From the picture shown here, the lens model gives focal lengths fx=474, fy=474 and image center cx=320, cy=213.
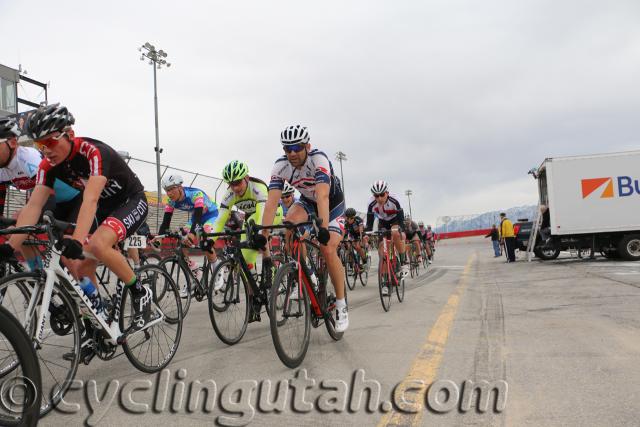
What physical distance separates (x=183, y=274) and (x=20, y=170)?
7.97ft

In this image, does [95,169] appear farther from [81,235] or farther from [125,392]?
[125,392]

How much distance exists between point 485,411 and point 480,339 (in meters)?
1.85

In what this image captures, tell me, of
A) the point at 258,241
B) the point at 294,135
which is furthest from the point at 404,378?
the point at 294,135

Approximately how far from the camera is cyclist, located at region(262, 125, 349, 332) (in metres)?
4.46

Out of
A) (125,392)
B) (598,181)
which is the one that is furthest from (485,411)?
(598,181)

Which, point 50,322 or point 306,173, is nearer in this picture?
point 50,322

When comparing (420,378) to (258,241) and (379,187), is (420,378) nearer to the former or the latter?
(258,241)

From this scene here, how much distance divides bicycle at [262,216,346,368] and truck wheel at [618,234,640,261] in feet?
46.4

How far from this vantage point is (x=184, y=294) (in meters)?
6.28

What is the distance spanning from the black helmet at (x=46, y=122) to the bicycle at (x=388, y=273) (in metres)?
4.40

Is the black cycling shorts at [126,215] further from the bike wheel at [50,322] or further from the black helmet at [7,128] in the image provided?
the black helmet at [7,128]

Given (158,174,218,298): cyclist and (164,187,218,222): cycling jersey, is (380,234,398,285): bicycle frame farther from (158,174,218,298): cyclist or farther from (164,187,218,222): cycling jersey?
(164,187,218,222): cycling jersey

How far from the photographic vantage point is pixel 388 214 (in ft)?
30.0

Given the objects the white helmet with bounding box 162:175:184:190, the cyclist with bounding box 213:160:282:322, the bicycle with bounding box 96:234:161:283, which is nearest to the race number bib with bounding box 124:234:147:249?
the bicycle with bounding box 96:234:161:283
